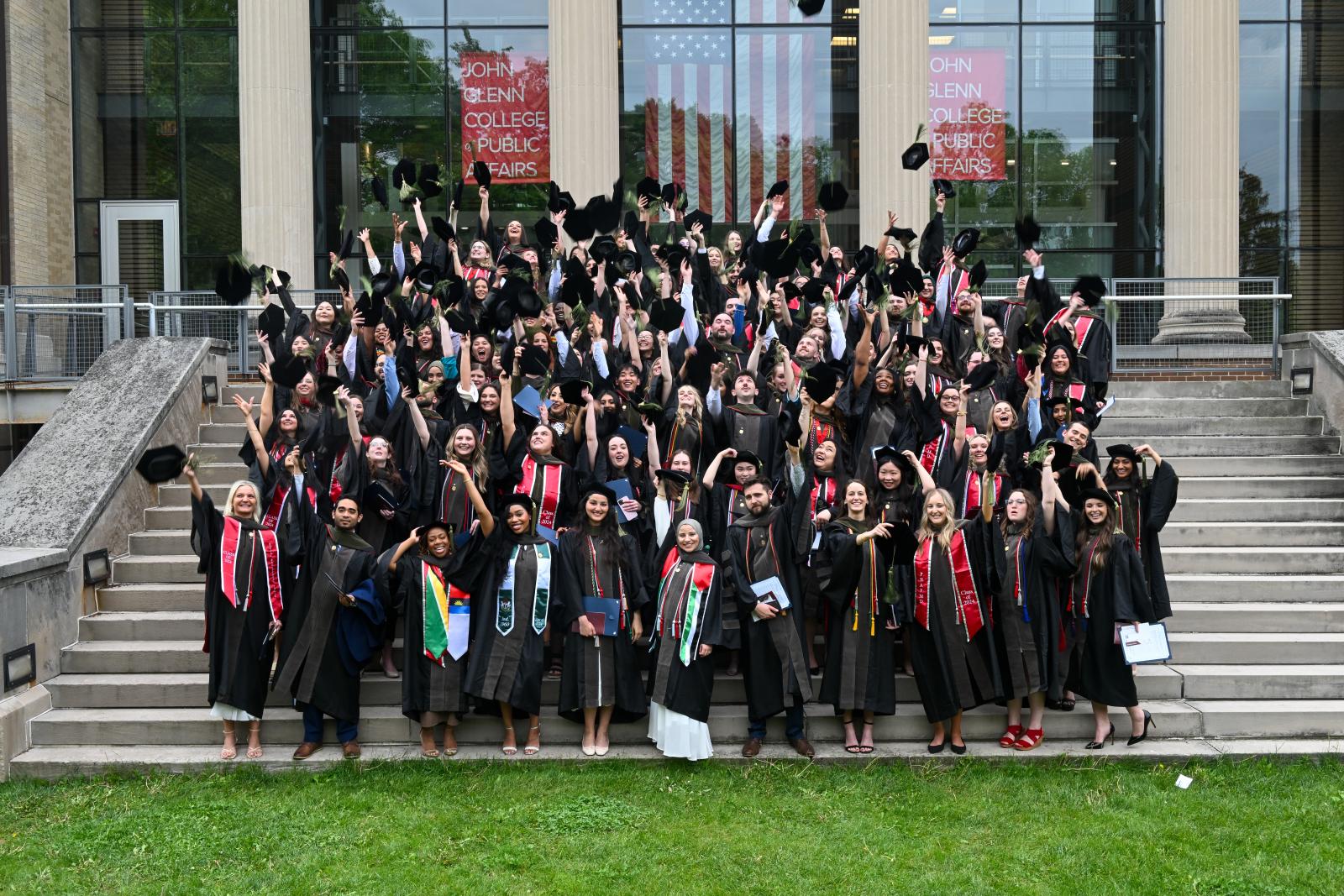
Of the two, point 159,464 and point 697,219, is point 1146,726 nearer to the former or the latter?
point 697,219

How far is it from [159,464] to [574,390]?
2.85m

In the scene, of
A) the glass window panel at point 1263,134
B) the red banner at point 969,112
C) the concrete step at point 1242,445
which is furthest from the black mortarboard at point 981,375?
the glass window panel at point 1263,134

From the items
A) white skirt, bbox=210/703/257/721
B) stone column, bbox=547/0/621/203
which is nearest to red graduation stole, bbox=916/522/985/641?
white skirt, bbox=210/703/257/721

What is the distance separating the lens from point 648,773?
7566mm

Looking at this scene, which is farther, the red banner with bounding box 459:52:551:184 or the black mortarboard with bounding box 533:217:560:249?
the red banner with bounding box 459:52:551:184

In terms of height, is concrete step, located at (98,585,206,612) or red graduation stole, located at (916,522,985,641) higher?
red graduation stole, located at (916,522,985,641)

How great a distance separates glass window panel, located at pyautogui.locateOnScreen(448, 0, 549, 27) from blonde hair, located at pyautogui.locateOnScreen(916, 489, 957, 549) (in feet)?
46.9

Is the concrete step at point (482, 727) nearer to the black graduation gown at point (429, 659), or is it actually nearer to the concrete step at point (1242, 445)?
the black graduation gown at point (429, 659)

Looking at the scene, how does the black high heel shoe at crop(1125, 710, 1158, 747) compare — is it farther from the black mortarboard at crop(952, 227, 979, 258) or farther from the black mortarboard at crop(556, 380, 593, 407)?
the black mortarboard at crop(952, 227, 979, 258)

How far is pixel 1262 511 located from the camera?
10.4 metres

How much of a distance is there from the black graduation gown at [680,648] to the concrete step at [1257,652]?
11.7 feet

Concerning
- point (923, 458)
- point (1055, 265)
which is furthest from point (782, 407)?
point (1055, 265)

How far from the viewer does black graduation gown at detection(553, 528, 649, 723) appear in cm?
787

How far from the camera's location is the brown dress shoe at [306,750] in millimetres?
7773
